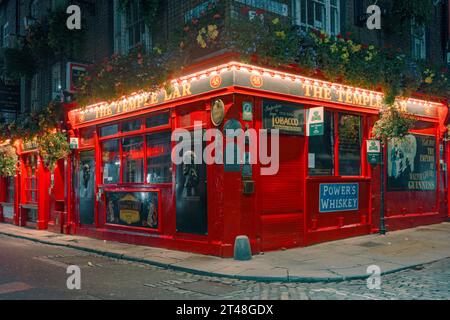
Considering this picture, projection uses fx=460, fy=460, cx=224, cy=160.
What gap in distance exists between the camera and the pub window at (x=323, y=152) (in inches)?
453

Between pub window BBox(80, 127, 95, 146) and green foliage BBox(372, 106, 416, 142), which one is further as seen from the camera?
pub window BBox(80, 127, 95, 146)

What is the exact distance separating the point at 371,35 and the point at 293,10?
3.47 meters

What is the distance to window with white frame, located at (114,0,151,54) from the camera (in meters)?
13.8

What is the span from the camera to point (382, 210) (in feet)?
41.7

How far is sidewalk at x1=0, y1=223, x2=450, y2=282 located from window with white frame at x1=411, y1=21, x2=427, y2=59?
6.53 m

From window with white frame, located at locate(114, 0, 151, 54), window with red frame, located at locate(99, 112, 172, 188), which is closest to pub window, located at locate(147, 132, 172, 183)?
window with red frame, located at locate(99, 112, 172, 188)

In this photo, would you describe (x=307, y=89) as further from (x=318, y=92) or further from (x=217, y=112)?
(x=217, y=112)

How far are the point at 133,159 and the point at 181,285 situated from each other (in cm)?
608

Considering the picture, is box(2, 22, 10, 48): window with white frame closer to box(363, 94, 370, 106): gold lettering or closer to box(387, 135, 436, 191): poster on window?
box(363, 94, 370, 106): gold lettering

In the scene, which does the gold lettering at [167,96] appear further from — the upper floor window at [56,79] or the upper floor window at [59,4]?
the upper floor window at [56,79]

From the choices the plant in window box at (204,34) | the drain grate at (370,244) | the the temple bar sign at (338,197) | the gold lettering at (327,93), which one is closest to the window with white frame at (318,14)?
the gold lettering at (327,93)

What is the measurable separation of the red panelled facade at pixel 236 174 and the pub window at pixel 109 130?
0.04 metres

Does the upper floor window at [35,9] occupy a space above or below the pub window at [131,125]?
above

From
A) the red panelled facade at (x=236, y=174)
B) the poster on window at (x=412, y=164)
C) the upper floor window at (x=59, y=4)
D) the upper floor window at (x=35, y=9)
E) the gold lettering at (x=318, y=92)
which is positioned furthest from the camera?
the upper floor window at (x=35, y=9)
